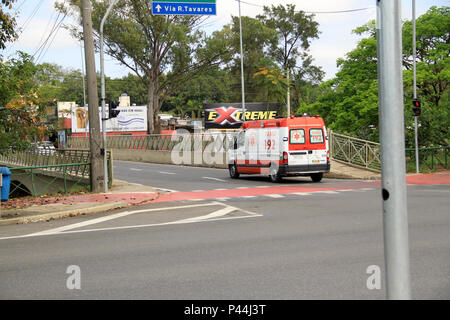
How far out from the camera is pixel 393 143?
2.53 meters

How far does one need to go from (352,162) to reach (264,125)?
6.50 metres

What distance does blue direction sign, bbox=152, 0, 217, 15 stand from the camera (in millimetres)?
19766

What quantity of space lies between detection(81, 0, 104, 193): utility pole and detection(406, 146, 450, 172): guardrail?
15238 mm

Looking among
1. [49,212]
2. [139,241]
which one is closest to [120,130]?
[49,212]

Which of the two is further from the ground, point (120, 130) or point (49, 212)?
point (120, 130)

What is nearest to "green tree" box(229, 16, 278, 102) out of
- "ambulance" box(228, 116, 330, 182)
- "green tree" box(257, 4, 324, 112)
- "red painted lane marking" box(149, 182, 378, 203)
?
"green tree" box(257, 4, 324, 112)

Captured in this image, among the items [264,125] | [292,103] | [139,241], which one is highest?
[292,103]

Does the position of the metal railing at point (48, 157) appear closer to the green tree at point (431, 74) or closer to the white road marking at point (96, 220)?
the white road marking at point (96, 220)

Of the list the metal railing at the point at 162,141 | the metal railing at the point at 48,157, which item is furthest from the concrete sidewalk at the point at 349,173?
the metal railing at the point at 48,157

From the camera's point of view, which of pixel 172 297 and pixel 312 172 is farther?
pixel 312 172

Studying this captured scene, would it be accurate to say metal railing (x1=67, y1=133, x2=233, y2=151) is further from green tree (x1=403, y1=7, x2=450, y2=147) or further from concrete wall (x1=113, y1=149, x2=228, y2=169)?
green tree (x1=403, y1=7, x2=450, y2=147)

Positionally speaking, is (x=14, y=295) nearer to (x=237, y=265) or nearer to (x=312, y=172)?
(x=237, y=265)

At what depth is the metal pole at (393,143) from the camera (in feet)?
8.33
